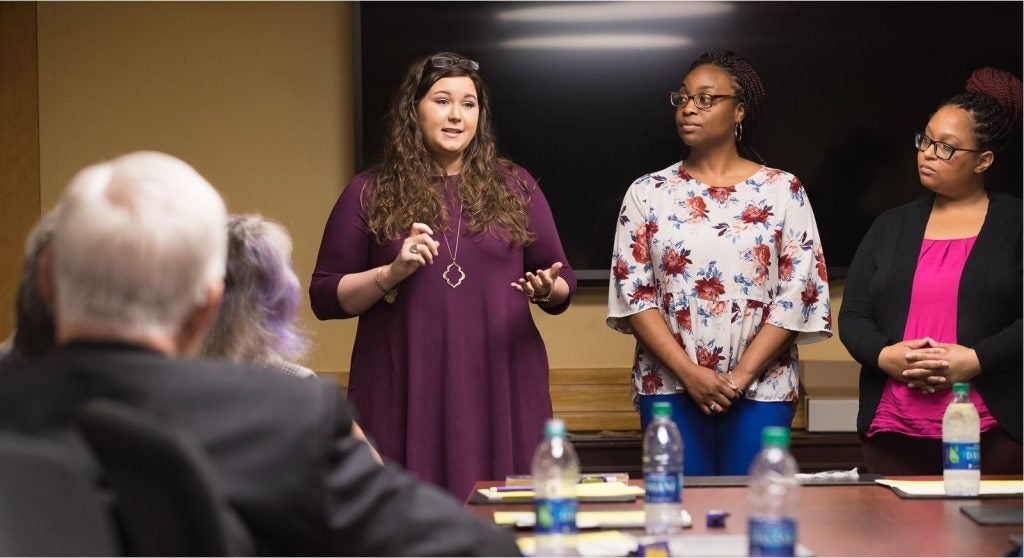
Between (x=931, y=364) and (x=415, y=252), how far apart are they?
124 cm

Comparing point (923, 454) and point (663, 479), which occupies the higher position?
point (663, 479)

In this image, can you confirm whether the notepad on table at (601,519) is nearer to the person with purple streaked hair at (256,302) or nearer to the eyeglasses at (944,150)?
the person with purple streaked hair at (256,302)

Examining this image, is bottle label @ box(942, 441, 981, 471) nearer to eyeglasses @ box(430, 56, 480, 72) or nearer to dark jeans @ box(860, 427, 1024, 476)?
dark jeans @ box(860, 427, 1024, 476)

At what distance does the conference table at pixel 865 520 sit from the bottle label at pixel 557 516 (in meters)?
0.25

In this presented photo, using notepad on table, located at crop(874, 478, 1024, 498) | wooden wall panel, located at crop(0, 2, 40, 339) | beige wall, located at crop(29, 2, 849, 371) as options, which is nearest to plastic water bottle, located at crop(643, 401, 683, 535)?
notepad on table, located at crop(874, 478, 1024, 498)

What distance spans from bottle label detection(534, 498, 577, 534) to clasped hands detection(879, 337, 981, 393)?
1450 millimetres

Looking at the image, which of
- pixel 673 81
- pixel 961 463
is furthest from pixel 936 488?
pixel 673 81

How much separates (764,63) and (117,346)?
3.47 meters

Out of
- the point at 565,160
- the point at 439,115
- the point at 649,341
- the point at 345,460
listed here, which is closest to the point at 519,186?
the point at 439,115

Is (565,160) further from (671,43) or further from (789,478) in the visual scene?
(789,478)

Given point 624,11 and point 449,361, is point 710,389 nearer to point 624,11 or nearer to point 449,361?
point 449,361

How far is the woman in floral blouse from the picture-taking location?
10.6 feet

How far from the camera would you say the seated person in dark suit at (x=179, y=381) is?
1.33 metres

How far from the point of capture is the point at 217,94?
441 centimetres
